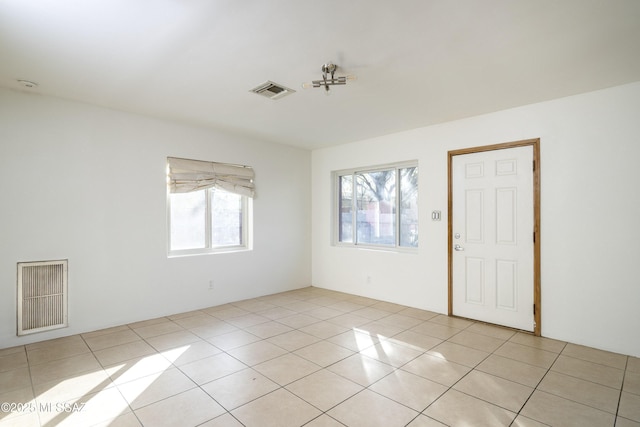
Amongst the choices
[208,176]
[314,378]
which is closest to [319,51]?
[314,378]

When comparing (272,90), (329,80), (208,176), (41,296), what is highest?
(272,90)

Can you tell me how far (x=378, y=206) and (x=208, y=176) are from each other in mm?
2635

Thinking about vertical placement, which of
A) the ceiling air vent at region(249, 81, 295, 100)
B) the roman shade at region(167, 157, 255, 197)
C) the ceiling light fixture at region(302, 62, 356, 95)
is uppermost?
the ceiling air vent at region(249, 81, 295, 100)

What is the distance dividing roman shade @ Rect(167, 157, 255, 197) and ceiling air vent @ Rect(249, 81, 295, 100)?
5.64 feet

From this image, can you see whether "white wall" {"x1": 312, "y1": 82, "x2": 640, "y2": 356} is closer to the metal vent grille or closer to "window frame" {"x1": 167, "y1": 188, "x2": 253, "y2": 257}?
"window frame" {"x1": 167, "y1": 188, "x2": 253, "y2": 257}

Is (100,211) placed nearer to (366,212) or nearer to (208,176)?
(208,176)

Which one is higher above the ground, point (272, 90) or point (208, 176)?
point (272, 90)

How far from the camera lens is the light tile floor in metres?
2.12

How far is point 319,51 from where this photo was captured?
2.43 meters

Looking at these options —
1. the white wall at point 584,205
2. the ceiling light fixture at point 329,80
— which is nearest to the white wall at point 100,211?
the ceiling light fixture at point 329,80

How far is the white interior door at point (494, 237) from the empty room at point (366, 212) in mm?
24

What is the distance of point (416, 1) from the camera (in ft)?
6.15

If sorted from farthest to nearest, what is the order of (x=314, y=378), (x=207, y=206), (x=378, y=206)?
1. (x=378, y=206)
2. (x=207, y=206)
3. (x=314, y=378)

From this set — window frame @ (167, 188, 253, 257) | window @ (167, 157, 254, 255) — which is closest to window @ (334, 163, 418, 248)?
window frame @ (167, 188, 253, 257)
